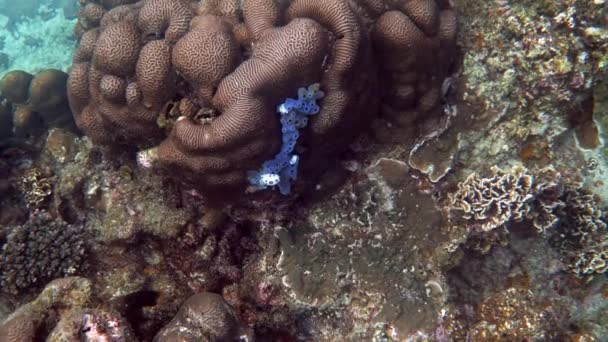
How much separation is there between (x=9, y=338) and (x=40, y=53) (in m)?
13.7

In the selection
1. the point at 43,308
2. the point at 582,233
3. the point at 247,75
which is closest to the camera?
the point at 43,308

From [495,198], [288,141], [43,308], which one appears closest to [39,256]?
[43,308]

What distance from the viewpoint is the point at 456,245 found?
16.7ft

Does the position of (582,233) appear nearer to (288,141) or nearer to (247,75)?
(288,141)

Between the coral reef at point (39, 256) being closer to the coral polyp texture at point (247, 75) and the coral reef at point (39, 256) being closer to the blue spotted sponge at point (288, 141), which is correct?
the coral polyp texture at point (247, 75)

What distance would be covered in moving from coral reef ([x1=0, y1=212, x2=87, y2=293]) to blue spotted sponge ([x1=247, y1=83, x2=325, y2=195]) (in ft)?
8.87

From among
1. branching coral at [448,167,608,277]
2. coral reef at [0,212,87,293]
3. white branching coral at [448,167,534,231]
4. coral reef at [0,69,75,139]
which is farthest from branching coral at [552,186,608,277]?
coral reef at [0,69,75,139]

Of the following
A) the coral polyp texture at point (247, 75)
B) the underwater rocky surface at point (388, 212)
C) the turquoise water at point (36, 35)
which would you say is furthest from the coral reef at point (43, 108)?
the turquoise water at point (36, 35)

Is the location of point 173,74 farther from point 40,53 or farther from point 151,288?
point 40,53

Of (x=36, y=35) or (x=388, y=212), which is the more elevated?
(x=388, y=212)

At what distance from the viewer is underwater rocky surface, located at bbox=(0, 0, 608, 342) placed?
4.92 m

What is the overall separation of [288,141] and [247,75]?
2.91ft

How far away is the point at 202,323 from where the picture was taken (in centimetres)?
443

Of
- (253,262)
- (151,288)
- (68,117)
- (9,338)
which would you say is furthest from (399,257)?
(68,117)
